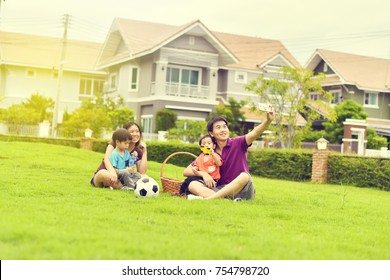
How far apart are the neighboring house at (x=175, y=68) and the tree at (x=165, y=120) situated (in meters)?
1.32

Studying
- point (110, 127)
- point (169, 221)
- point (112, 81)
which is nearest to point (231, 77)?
point (112, 81)

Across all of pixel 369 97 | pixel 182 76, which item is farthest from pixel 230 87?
pixel 369 97

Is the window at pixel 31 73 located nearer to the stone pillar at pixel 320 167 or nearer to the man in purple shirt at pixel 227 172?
the stone pillar at pixel 320 167

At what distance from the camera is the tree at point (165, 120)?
38.2m

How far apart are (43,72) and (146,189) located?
4199 centimetres

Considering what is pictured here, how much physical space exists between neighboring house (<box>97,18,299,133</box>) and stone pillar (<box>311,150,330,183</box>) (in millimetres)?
17840

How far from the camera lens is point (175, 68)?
4103 centimetres

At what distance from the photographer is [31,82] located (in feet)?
166

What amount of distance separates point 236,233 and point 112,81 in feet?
132

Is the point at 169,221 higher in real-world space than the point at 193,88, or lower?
lower

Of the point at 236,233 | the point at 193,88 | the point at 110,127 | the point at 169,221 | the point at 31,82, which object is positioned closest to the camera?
the point at 236,233

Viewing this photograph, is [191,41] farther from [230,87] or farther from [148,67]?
[230,87]

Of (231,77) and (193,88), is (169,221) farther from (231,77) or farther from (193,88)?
(231,77)

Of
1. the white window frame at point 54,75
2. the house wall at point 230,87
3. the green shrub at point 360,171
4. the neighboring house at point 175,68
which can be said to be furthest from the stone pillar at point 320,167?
the white window frame at point 54,75
